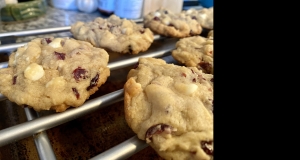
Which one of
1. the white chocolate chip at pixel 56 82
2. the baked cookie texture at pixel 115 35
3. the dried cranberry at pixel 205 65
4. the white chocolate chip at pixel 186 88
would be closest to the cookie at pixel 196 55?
the dried cranberry at pixel 205 65

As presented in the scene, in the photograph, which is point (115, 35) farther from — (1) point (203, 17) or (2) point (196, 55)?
(1) point (203, 17)

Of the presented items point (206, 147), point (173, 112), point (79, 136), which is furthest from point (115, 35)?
point (206, 147)

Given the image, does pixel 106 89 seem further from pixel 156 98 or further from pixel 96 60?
pixel 156 98

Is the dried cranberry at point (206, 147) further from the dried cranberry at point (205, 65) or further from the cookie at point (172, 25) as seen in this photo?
the cookie at point (172, 25)

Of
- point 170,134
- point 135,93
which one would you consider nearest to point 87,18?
point 135,93

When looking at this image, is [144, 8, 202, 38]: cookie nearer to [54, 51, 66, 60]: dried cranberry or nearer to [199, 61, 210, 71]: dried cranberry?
[199, 61, 210, 71]: dried cranberry
